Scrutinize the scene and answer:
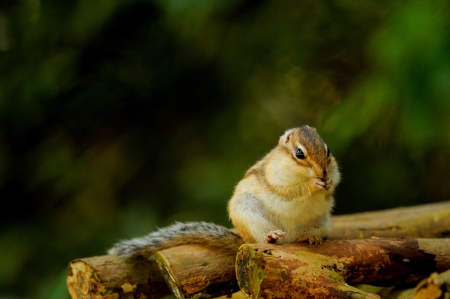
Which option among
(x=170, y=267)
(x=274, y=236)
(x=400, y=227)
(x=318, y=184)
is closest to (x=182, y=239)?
(x=170, y=267)

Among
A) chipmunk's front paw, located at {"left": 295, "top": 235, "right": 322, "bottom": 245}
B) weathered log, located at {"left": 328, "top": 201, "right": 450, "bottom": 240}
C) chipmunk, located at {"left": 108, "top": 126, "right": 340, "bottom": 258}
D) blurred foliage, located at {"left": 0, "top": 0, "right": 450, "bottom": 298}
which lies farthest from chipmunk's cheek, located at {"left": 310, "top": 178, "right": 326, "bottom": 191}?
blurred foliage, located at {"left": 0, "top": 0, "right": 450, "bottom": 298}

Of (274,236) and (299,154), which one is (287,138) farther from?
(274,236)

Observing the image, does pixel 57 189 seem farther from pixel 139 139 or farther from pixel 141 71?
pixel 141 71

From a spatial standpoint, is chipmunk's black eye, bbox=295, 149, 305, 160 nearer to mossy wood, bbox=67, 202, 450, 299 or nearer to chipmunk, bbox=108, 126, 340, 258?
chipmunk, bbox=108, 126, 340, 258

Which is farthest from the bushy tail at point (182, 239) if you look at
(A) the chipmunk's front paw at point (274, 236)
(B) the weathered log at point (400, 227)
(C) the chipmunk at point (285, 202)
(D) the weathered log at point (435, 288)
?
(D) the weathered log at point (435, 288)

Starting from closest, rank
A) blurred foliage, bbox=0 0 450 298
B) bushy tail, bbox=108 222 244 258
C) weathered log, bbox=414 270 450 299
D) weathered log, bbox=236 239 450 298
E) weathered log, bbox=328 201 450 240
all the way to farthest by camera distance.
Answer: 1. weathered log, bbox=414 270 450 299
2. weathered log, bbox=236 239 450 298
3. bushy tail, bbox=108 222 244 258
4. weathered log, bbox=328 201 450 240
5. blurred foliage, bbox=0 0 450 298
